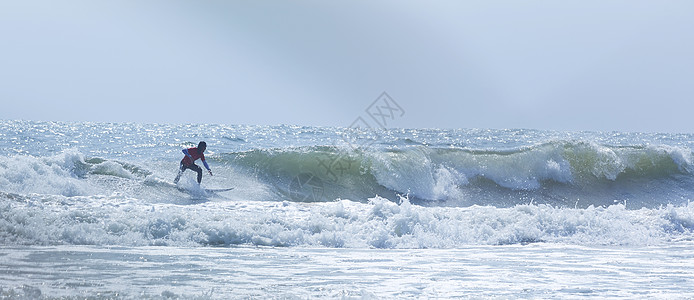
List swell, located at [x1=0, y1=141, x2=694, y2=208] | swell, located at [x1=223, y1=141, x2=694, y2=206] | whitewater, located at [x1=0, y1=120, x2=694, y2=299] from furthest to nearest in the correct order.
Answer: swell, located at [x1=223, y1=141, x2=694, y2=206] < swell, located at [x1=0, y1=141, x2=694, y2=208] < whitewater, located at [x1=0, y1=120, x2=694, y2=299]

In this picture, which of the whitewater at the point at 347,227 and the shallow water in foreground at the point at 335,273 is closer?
the shallow water in foreground at the point at 335,273

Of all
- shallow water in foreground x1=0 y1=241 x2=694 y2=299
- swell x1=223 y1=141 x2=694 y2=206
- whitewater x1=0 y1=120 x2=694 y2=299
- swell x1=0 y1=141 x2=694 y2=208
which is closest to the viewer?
shallow water in foreground x1=0 y1=241 x2=694 y2=299

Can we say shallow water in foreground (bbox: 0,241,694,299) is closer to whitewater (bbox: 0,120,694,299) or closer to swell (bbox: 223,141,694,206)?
whitewater (bbox: 0,120,694,299)

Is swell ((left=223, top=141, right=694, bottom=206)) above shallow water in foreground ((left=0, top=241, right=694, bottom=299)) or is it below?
above

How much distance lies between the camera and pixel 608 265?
8.47 m

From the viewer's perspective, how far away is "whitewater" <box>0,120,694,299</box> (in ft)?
22.1

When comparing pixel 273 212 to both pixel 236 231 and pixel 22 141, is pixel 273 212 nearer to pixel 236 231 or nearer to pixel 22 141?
pixel 236 231

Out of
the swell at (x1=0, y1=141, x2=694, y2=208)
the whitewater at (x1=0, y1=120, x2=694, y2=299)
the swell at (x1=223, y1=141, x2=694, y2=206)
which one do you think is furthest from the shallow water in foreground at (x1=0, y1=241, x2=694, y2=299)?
the swell at (x1=223, y1=141, x2=694, y2=206)

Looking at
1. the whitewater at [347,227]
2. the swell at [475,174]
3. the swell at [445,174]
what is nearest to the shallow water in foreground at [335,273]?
the whitewater at [347,227]

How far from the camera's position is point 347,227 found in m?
10.6

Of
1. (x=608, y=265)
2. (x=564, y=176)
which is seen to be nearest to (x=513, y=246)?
(x=608, y=265)

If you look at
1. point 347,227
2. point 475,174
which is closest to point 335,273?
point 347,227

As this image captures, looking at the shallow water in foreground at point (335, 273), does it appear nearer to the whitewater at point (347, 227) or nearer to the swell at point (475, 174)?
the whitewater at point (347, 227)

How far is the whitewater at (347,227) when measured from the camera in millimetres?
6750
